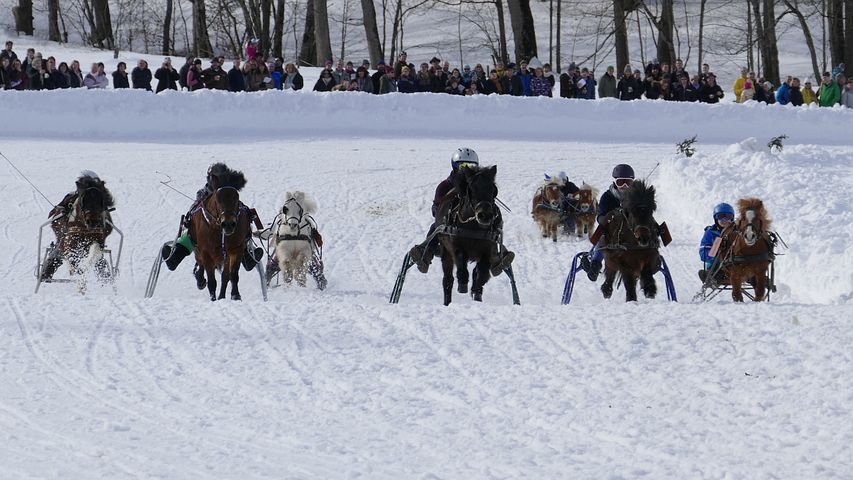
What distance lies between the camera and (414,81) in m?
30.5

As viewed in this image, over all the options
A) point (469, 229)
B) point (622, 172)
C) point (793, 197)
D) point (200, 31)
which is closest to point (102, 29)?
point (200, 31)

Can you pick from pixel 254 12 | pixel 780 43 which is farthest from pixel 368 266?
pixel 780 43

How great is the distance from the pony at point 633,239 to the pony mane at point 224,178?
398cm

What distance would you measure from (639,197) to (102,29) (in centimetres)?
4473

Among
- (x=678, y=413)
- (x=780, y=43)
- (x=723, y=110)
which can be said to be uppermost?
(x=780, y=43)

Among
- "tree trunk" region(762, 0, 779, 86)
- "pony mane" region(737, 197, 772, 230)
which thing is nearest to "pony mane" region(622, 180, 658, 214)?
"pony mane" region(737, 197, 772, 230)

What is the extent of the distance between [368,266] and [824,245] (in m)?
5.97

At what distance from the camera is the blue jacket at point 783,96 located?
102 ft

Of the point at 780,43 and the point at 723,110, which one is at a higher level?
the point at 780,43

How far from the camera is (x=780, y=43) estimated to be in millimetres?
60594

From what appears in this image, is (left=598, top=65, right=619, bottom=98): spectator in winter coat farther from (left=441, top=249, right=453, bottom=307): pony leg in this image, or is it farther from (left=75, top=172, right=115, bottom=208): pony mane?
(left=441, top=249, right=453, bottom=307): pony leg

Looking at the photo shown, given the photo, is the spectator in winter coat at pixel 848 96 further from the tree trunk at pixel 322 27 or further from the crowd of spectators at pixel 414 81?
the tree trunk at pixel 322 27

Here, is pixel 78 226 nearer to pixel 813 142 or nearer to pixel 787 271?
pixel 787 271

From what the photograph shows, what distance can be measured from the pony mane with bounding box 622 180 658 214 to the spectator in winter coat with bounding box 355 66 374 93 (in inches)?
734
